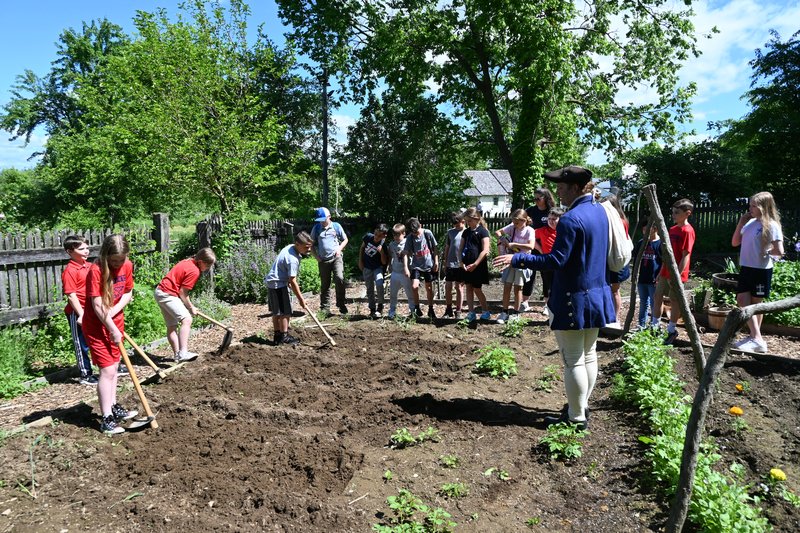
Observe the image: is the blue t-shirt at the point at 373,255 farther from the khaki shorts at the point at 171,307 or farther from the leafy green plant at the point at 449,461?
the leafy green plant at the point at 449,461

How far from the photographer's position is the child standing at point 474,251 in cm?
856

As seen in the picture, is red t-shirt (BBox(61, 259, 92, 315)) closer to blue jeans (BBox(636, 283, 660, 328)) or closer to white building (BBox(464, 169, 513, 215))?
blue jeans (BBox(636, 283, 660, 328))

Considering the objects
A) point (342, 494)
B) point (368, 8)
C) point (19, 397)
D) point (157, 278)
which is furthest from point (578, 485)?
point (368, 8)

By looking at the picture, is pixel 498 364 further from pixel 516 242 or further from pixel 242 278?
pixel 242 278

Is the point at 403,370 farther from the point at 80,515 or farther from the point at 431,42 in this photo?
the point at 431,42

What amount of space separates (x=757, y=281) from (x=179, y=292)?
6.97m

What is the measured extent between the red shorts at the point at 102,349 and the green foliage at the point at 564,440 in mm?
3743

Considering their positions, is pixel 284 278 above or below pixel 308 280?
above

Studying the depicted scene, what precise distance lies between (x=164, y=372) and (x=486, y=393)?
3689 millimetres

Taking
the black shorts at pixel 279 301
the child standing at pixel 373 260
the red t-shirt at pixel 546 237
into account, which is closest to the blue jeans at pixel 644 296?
the red t-shirt at pixel 546 237

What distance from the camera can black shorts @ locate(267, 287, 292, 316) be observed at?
7.66 m

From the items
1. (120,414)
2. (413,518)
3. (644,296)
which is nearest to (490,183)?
(644,296)

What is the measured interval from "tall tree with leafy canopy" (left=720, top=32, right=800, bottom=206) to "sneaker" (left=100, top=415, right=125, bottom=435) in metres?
20.6

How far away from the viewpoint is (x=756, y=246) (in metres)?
6.25
